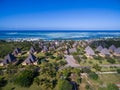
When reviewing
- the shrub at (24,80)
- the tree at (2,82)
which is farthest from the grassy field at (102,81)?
the tree at (2,82)

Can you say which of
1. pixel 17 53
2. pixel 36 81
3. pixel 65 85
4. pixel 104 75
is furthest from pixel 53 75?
pixel 17 53

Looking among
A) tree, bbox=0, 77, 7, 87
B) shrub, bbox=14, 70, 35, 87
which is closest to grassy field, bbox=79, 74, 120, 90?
shrub, bbox=14, 70, 35, 87

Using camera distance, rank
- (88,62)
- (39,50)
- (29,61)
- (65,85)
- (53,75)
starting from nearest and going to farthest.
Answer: (65,85), (53,75), (29,61), (88,62), (39,50)

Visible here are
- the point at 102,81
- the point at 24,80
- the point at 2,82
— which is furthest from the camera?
Result: the point at 102,81

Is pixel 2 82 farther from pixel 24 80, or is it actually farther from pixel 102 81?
pixel 102 81

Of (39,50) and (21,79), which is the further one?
(39,50)

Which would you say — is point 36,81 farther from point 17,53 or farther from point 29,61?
point 17,53

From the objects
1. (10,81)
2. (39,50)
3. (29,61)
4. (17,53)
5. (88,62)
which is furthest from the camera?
(39,50)

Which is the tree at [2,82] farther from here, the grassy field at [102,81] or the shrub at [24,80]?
the grassy field at [102,81]

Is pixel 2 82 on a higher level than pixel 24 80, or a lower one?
lower

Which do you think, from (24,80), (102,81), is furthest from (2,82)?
(102,81)

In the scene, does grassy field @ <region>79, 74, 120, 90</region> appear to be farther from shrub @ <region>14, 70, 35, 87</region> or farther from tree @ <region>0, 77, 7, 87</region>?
tree @ <region>0, 77, 7, 87</region>
